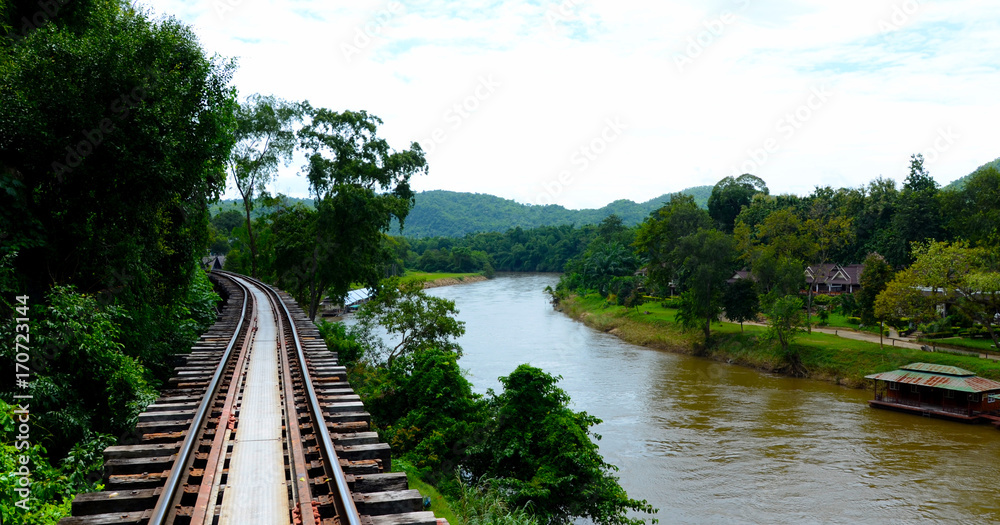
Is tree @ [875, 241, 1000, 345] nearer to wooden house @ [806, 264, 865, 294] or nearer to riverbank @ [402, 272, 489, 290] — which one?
wooden house @ [806, 264, 865, 294]

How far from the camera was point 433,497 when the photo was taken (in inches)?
454

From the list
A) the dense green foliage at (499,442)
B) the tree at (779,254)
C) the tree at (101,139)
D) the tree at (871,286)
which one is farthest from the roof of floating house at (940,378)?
the tree at (101,139)

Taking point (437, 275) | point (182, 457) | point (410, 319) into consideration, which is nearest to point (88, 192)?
point (182, 457)

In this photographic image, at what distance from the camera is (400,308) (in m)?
25.5

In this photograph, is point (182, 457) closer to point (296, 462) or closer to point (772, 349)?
point (296, 462)

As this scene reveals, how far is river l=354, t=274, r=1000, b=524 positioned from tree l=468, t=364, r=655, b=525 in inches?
164

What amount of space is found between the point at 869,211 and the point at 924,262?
22.8 m

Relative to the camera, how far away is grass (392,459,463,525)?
10352mm

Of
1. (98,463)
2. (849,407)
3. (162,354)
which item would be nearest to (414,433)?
(162,354)

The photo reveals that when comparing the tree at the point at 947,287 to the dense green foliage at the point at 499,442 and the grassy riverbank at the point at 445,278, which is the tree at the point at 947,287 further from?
the grassy riverbank at the point at 445,278

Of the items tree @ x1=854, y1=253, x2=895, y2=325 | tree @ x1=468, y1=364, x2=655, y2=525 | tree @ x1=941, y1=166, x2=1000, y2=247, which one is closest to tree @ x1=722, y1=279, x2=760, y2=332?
tree @ x1=854, y1=253, x2=895, y2=325

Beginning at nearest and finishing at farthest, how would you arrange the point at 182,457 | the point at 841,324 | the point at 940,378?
1. the point at 182,457
2. the point at 940,378
3. the point at 841,324

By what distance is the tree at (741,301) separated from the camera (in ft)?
137

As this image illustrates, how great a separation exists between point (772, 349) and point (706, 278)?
22.7ft
